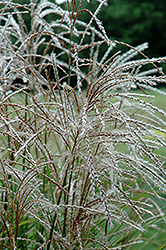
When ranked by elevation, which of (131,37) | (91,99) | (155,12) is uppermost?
(155,12)

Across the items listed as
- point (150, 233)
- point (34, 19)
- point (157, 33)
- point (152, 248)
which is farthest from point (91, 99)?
point (157, 33)

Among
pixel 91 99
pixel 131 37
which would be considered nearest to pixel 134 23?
pixel 131 37

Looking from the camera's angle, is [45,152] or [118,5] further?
[118,5]

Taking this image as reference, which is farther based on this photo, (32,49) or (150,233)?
(150,233)

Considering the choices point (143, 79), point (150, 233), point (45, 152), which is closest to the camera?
point (143, 79)

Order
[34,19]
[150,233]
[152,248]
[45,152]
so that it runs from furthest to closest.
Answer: [150,233], [152,248], [34,19], [45,152]

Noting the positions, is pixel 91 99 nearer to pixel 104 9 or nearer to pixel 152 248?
pixel 152 248

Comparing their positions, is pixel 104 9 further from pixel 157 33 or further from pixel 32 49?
pixel 32 49

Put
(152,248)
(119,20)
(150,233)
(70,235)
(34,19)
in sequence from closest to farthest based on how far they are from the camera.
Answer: (70,235), (34,19), (152,248), (150,233), (119,20)

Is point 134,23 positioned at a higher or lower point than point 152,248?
higher
